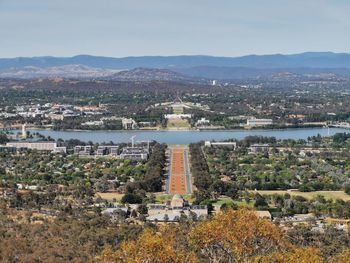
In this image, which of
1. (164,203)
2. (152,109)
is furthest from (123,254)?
(152,109)

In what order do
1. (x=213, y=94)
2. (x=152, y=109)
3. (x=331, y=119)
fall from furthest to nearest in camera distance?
(x=213, y=94), (x=152, y=109), (x=331, y=119)

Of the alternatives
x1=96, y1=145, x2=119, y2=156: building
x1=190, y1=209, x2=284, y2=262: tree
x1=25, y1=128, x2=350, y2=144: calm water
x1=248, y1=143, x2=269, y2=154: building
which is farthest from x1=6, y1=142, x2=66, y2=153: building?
x1=190, y1=209, x2=284, y2=262: tree

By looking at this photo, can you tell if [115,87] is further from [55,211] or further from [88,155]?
[55,211]

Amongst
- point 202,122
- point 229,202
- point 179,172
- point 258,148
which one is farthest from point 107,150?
point 202,122

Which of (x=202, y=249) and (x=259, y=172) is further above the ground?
(x=202, y=249)

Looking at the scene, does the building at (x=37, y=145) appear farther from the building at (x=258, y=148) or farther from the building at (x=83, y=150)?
the building at (x=258, y=148)

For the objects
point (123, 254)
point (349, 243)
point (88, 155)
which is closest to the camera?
point (123, 254)

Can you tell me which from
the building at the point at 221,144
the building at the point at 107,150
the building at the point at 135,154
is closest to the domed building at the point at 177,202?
the building at the point at 135,154
